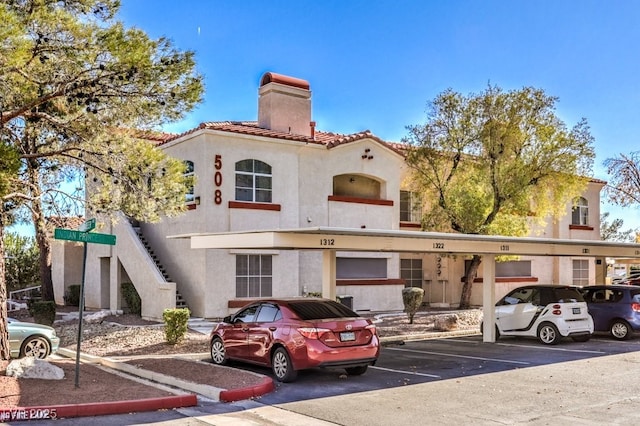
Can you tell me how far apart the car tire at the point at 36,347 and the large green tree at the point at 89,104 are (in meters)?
2.59

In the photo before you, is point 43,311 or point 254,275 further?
point 254,275

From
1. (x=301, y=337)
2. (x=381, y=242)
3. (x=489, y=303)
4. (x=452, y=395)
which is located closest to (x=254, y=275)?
(x=489, y=303)

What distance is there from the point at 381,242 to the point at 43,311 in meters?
11.1

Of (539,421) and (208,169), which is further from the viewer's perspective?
(208,169)

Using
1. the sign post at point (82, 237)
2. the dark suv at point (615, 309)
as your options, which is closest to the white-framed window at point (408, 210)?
the dark suv at point (615, 309)

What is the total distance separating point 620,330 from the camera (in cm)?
1828

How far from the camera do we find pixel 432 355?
604 inches

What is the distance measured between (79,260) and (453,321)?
17502 mm

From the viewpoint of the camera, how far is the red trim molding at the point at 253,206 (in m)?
21.9

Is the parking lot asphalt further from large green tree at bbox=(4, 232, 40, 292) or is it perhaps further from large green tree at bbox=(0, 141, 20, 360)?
large green tree at bbox=(4, 232, 40, 292)

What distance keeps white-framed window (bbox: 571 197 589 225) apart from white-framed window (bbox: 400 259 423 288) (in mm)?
9949

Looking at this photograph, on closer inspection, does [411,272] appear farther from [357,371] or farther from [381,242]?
[357,371]

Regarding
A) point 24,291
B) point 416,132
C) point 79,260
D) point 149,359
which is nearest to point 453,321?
point 416,132

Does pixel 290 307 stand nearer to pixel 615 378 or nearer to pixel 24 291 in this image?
pixel 615 378
